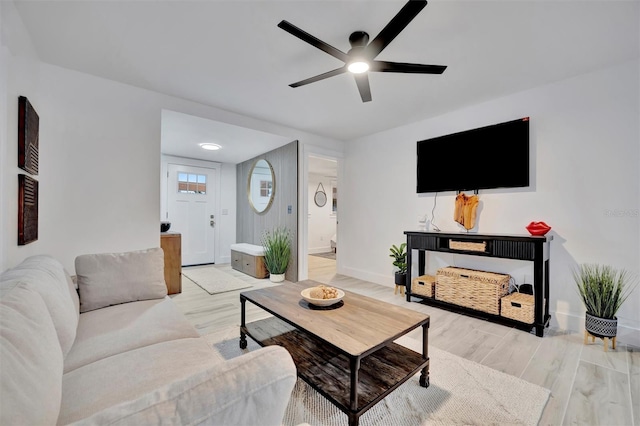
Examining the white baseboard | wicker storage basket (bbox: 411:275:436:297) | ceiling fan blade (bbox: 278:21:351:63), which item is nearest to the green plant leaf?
wicker storage basket (bbox: 411:275:436:297)

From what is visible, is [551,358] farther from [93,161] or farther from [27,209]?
[93,161]

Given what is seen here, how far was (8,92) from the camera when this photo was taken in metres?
1.69

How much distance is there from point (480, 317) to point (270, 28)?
3223 mm

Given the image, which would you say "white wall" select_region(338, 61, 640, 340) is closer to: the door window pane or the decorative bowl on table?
the decorative bowl on table

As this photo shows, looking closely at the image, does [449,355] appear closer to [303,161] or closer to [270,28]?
[270,28]

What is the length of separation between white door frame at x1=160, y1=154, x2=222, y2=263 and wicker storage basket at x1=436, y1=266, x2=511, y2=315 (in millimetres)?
4447

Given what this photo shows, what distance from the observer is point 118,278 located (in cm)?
194

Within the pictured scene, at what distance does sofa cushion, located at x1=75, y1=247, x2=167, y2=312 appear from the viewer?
1854 mm

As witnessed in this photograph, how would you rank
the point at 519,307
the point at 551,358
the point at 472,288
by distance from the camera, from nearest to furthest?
1. the point at 551,358
2. the point at 519,307
3. the point at 472,288

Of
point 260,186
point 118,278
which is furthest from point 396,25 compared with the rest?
point 260,186

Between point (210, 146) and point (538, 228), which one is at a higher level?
point (210, 146)

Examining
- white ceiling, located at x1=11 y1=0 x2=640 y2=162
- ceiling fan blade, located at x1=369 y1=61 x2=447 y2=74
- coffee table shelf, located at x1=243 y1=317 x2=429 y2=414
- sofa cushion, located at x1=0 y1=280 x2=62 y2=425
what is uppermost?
white ceiling, located at x1=11 y1=0 x2=640 y2=162

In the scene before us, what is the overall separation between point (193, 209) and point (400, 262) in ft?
13.5

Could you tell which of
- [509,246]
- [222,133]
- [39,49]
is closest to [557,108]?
[509,246]
